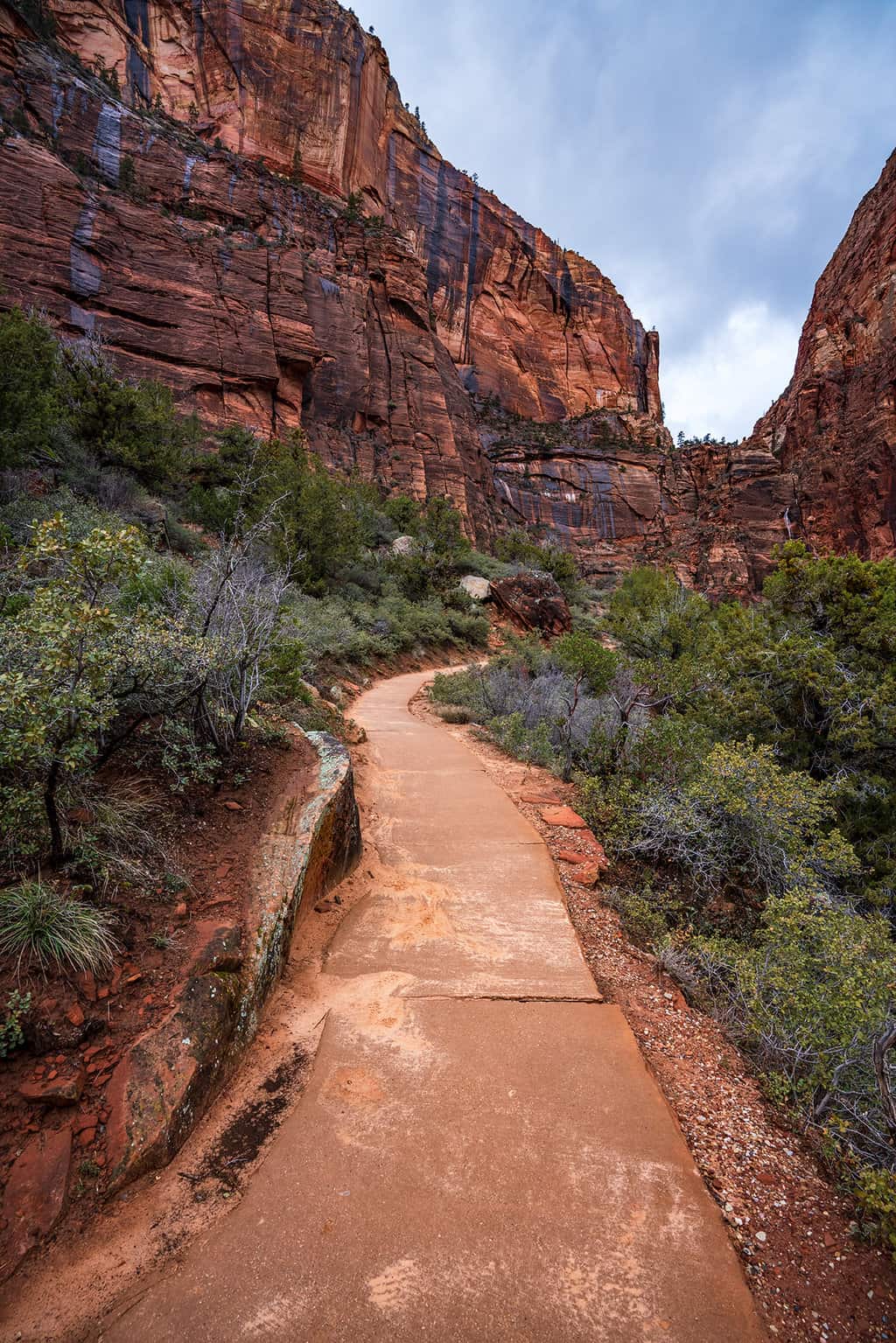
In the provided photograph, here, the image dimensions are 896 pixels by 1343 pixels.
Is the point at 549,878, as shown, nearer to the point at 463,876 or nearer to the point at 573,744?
the point at 463,876

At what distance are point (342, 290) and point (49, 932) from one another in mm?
36512

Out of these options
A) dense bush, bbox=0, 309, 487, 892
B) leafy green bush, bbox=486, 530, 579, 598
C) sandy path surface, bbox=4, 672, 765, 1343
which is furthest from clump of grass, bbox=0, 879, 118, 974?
leafy green bush, bbox=486, 530, 579, 598

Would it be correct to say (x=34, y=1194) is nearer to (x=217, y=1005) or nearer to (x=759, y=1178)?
(x=217, y=1005)

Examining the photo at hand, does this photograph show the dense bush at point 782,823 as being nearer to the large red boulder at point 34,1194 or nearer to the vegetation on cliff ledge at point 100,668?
the large red boulder at point 34,1194

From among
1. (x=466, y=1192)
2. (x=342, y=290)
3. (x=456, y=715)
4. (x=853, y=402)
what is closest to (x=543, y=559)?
(x=342, y=290)

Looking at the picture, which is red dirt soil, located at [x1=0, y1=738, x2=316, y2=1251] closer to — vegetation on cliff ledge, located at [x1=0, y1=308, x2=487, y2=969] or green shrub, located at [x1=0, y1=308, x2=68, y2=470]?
vegetation on cliff ledge, located at [x1=0, y1=308, x2=487, y2=969]

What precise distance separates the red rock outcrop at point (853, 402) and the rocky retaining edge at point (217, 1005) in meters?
35.8

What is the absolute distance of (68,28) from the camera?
28.1 meters

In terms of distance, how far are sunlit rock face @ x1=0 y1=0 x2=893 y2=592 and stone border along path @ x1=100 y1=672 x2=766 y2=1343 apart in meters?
26.0

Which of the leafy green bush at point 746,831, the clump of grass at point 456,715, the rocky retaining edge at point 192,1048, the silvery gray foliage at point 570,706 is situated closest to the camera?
the rocky retaining edge at point 192,1048

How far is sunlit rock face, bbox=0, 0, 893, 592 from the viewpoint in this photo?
22703mm

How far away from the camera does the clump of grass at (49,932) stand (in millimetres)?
2127

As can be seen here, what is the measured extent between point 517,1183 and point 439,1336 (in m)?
0.50

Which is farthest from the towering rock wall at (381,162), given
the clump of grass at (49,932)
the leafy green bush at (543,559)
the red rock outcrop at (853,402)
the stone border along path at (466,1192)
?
the stone border along path at (466,1192)
